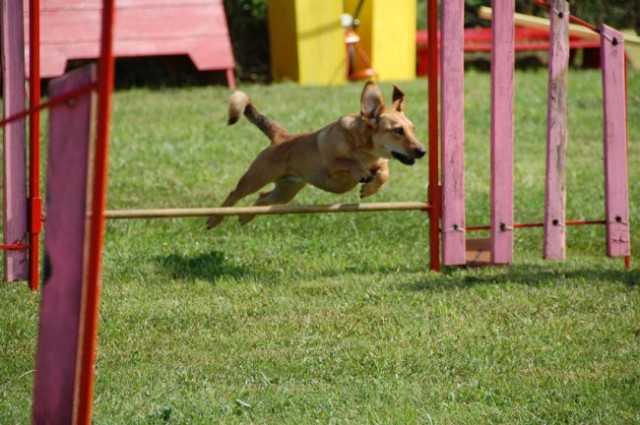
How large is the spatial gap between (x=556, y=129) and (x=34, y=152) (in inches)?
123

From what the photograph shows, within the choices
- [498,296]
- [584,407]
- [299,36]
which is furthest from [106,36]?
[299,36]

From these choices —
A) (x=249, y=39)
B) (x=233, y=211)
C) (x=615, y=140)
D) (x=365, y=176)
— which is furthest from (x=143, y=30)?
(x=615, y=140)

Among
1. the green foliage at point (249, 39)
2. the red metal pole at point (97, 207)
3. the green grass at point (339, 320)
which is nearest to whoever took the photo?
the red metal pole at point (97, 207)

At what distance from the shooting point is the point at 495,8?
268 inches

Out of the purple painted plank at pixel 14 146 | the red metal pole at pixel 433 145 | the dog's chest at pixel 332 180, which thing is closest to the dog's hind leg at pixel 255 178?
the dog's chest at pixel 332 180

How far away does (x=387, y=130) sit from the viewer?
689 centimetres

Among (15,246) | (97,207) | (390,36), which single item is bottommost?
(15,246)

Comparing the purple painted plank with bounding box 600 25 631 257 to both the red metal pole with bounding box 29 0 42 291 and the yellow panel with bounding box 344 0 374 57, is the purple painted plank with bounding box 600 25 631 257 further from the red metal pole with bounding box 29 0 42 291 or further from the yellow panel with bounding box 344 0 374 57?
the yellow panel with bounding box 344 0 374 57

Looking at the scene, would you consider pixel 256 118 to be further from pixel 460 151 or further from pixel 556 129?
pixel 556 129

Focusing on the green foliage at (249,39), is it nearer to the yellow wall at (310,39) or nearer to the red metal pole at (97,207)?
the yellow wall at (310,39)

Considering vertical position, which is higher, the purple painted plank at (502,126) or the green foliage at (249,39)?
the green foliage at (249,39)

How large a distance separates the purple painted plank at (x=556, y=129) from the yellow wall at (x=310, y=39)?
25.7ft

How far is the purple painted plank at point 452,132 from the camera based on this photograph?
6.86 metres

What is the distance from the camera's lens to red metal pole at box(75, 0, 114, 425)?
2.86 meters
